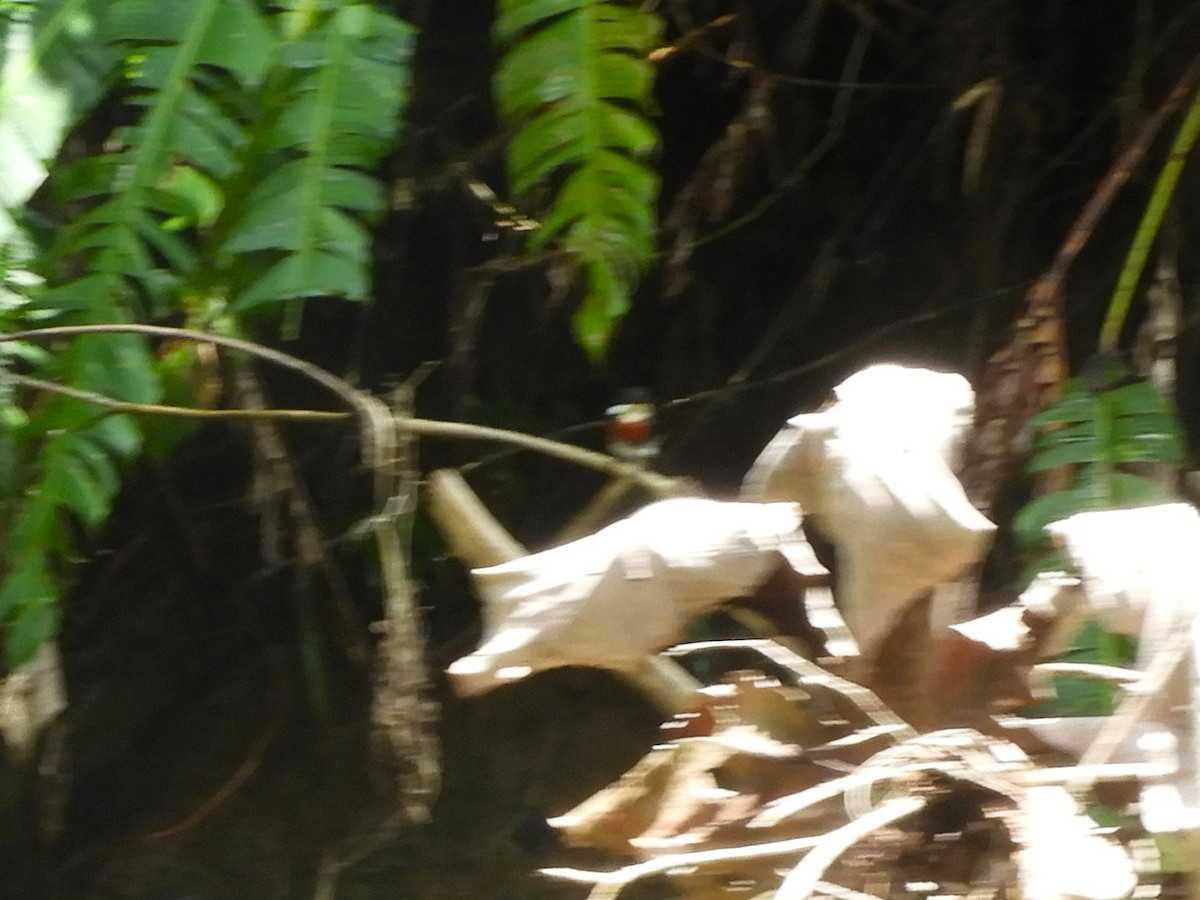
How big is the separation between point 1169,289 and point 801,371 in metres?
0.31

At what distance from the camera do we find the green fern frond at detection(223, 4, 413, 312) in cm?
89

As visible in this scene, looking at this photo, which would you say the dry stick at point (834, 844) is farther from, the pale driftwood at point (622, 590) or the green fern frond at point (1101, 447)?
the green fern frond at point (1101, 447)

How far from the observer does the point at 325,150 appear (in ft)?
3.02

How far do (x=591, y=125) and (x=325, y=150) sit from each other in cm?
19

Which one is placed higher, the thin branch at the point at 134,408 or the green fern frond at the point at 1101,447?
the thin branch at the point at 134,408

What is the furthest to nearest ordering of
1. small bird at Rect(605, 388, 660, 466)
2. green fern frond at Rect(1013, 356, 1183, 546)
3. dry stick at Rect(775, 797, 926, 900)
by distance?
green fern frond at Rect(1013, 356, 1183, 546), small bird at Rect(605, 388, 660, 466), dry stick at Rect(775, 797, 926, 900)

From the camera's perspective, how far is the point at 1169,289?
3.13 feet

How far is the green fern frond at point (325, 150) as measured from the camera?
89 centimetres

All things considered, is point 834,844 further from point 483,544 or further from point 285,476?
point 285,476

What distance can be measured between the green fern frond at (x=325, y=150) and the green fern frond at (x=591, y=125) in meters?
0.09

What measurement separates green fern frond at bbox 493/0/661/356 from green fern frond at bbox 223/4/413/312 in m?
0.09

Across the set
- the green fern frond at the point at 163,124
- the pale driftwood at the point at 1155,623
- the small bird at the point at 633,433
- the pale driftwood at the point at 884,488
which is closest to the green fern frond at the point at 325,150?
the green fern frond at the point at 163,124

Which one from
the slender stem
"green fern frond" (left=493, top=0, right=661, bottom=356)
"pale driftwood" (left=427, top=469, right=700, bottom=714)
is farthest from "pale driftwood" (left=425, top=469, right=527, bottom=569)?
the slender stem

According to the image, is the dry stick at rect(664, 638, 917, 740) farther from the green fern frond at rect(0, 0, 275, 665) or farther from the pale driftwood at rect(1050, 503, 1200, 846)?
the green fern frond at rect(0, 0, 275, 665)
